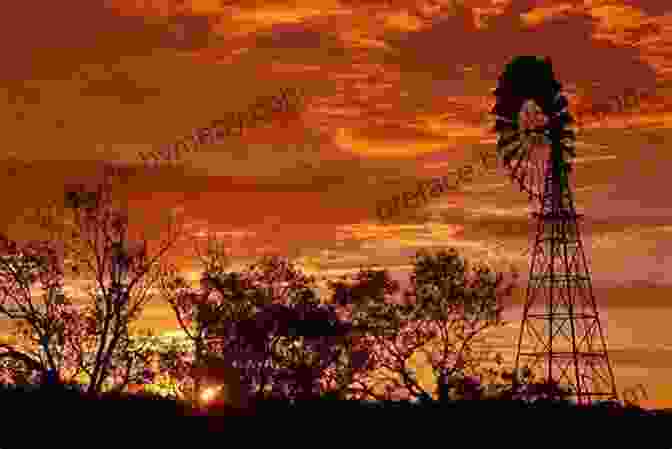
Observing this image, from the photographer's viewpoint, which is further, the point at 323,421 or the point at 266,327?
the point at 266,327

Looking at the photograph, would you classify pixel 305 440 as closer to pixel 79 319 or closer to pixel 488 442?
pixel 488 442

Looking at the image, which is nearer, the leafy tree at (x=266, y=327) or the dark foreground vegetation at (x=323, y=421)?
the dark foreground vegetation at (x=323, y=421)

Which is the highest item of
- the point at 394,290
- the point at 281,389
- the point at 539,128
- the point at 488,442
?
the point at 539,128

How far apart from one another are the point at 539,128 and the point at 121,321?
2128 cm

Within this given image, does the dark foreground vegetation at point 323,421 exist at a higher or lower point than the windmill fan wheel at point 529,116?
lower

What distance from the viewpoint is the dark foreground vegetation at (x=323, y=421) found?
39.6 meters

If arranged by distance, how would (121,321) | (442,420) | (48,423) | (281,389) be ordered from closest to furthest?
(48,423) < (442,420) < (121,321) < (281,389)

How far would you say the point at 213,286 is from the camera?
201 feet

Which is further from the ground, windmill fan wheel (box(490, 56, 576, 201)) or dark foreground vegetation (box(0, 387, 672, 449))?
windmill fan wheel (box(490, 56, 576, 201))

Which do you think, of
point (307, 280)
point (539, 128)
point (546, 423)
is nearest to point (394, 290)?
point (307, 280)

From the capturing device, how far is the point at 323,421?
4228 centimetres

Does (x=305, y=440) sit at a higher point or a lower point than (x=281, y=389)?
lower

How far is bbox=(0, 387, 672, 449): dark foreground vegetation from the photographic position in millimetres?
39594

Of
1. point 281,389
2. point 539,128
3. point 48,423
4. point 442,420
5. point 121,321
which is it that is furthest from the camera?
point 281,389
